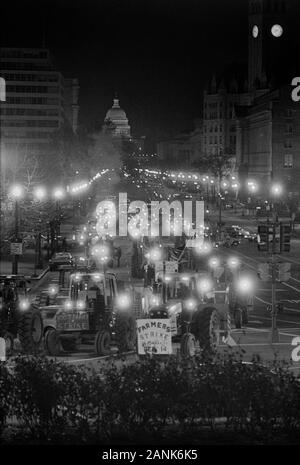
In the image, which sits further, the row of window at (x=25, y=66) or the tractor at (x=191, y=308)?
the row of window at (x=25, y=66)

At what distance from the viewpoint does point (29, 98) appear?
18675cm

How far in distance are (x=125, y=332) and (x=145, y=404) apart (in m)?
10.2

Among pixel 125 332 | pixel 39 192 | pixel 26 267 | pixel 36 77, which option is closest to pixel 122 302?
pixel 125 332

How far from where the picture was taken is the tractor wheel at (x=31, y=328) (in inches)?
1039

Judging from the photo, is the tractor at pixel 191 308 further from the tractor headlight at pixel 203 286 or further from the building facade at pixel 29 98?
the building facade at pixel 29 98

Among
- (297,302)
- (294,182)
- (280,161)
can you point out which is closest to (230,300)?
(297,302)

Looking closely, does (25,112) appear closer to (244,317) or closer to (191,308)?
(244,317)

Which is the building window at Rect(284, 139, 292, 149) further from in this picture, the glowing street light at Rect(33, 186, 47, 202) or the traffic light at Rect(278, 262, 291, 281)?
the traffic light at Rect(278, 262, 291, 281)

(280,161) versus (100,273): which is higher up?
(280,161)

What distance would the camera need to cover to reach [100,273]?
90.8 feet

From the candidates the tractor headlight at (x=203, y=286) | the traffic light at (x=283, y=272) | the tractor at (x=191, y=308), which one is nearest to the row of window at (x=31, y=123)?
the traffic light at (x=283, y=272)
